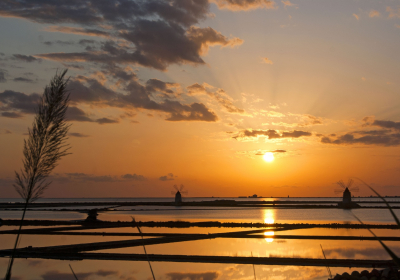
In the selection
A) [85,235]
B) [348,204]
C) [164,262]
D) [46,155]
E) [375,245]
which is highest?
[348,204]

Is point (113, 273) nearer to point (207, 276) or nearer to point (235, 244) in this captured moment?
point (207, 276)

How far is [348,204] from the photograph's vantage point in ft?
240

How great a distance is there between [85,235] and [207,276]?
14734 millimetres

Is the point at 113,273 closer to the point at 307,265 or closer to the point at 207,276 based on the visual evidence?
the point at 207,276

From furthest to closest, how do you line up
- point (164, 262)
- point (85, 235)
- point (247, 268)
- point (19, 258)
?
1. point (85, 235)
2. point (19, 258)
3. point (164, 262)
4. point (247, 268)

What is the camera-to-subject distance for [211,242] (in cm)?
2181

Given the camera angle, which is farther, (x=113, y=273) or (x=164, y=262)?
(x=164, y=262)

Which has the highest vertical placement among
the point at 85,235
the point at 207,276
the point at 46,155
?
the point at 85,235

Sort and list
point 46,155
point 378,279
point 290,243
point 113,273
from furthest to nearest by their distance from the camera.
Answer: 1. point 290,243
2. point 113,273
3. point 378,279
4. point 46,155

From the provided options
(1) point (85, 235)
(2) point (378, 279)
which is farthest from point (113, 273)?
(1) point (85, 235)

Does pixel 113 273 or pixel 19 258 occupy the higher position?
pixel 19 258

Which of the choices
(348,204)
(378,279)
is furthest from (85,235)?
(348,204)

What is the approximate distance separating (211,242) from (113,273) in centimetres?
947

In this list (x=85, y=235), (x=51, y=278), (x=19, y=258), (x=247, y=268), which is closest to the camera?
(x=51, y=278)
